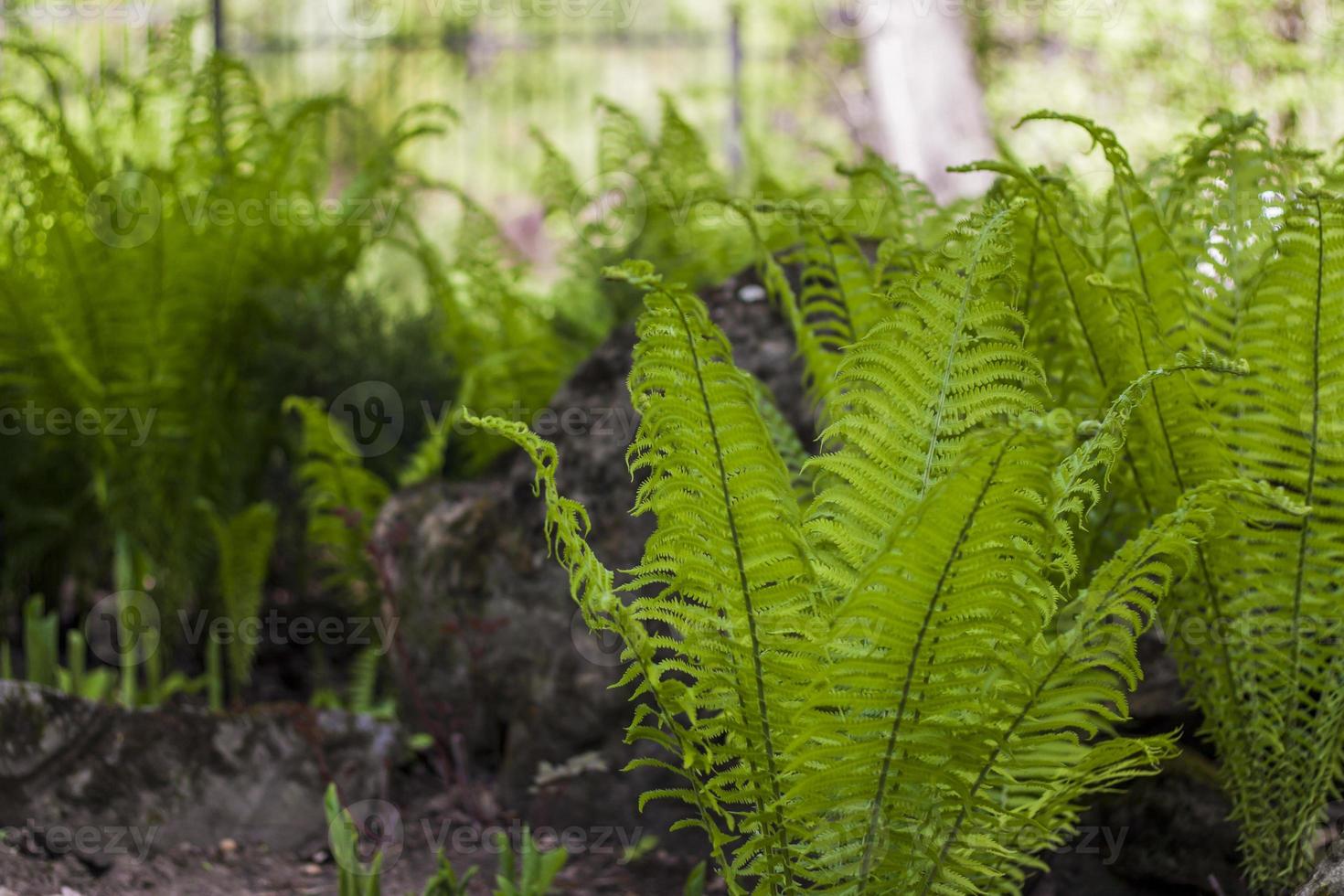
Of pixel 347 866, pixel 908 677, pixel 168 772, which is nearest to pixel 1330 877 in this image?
pixel 908 677

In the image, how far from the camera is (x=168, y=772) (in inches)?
106

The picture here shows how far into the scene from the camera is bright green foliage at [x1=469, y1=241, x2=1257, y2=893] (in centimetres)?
151

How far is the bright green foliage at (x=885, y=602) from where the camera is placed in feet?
4.97

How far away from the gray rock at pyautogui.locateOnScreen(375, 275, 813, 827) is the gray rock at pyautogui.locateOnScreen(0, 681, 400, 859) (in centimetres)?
26

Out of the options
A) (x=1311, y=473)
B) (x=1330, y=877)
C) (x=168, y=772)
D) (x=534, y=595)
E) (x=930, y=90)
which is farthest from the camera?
(x=930, y=90)

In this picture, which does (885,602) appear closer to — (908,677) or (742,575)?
(908,677)

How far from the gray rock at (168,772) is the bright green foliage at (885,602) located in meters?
1.45

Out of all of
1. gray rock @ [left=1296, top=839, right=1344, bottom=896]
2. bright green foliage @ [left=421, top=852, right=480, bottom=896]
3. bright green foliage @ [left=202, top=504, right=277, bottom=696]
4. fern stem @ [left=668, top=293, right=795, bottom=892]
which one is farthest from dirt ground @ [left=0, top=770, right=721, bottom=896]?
gray rock @ [left=1296, top=839, right=1344, bottom=896]

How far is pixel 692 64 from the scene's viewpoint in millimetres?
12289

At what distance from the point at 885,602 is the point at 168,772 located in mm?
1953

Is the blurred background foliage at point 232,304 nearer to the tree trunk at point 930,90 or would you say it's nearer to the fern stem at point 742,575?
the fern stem at point 742,575

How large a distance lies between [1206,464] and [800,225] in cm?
89

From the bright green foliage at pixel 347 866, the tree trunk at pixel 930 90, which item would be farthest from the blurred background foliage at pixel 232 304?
the tree trunk at pixel 930 90

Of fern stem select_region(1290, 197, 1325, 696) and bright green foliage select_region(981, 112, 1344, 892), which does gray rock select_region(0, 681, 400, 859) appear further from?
fern stem select_region(1290, 197, 1325, 696)
